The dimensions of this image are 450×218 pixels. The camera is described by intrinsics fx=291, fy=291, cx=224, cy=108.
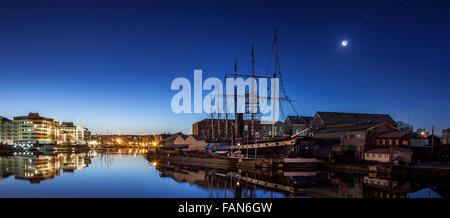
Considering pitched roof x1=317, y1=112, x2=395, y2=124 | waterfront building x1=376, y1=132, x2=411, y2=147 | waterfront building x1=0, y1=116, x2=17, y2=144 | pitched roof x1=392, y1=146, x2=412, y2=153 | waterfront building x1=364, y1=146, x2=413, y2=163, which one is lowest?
waterfront building x1=0, y1=116, x2=17, y2=144

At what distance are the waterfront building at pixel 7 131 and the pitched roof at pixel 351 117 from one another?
587ft

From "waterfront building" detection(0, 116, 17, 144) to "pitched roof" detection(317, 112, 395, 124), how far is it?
179 meters

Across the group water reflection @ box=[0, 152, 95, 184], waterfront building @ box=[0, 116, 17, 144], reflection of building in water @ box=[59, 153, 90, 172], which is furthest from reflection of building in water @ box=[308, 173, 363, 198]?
waterfront building @ box=[0, 116, 17, 144]

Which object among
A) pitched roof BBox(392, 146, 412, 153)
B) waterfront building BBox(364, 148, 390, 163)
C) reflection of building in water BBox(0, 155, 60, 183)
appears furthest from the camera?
waterfront building BBox(364, 148, 390, 163)

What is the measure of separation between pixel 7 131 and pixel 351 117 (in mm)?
189447

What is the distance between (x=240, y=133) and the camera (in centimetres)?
6181

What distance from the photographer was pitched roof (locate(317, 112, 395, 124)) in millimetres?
63312

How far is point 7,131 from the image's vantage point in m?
172

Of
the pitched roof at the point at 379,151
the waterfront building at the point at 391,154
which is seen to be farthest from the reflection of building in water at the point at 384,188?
the pitched roof at the point at 379,151

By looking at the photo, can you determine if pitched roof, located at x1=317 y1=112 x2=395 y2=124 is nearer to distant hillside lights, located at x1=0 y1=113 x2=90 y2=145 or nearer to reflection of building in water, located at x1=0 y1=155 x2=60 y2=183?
reflection of building in water, located at x1=0 y1=155 x2=60 y2=183

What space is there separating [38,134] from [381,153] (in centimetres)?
18132

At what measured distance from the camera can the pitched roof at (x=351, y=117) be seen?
208ft
